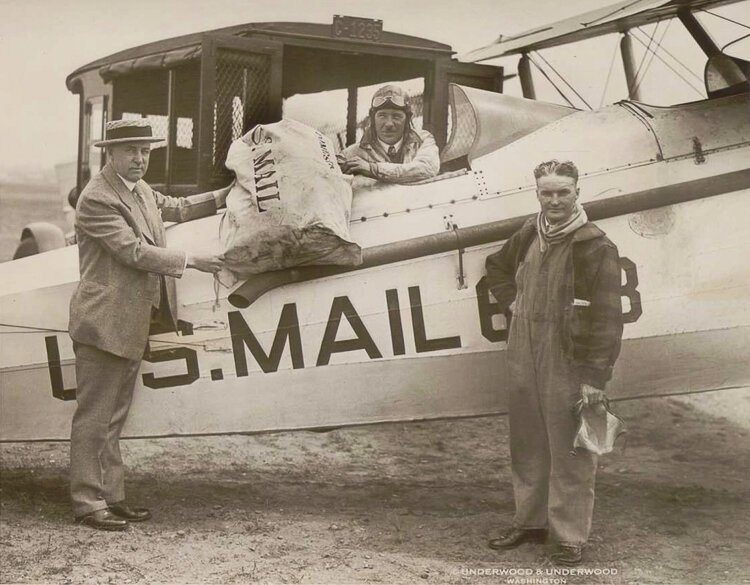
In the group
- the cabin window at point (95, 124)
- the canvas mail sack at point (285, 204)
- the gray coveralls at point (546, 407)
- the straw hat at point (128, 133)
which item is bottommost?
the gray coveralls at point (546, 407)

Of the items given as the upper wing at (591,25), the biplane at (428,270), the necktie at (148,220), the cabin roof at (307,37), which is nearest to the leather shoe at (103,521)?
the biplane at (428,270)

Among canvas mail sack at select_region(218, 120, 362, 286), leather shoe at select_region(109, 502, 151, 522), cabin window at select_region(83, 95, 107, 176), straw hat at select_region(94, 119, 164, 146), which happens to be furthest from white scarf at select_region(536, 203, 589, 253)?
cabin window at select_region(83, 95, 107, 176)

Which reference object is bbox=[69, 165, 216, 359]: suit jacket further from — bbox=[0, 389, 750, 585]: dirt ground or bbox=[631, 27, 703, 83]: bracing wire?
bbox=[631, 27, 703, 83]: bracing wire

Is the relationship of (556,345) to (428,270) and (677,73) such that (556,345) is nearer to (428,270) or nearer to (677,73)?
(428,270)

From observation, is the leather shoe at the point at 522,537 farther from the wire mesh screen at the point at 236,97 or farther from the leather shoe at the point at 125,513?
the wire mesh screen at the point at 236,97

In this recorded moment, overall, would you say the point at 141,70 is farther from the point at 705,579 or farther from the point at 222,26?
the point at 705,579

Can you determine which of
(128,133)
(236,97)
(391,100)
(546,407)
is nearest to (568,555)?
(546,407)

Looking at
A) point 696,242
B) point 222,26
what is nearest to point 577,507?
point 696,242
